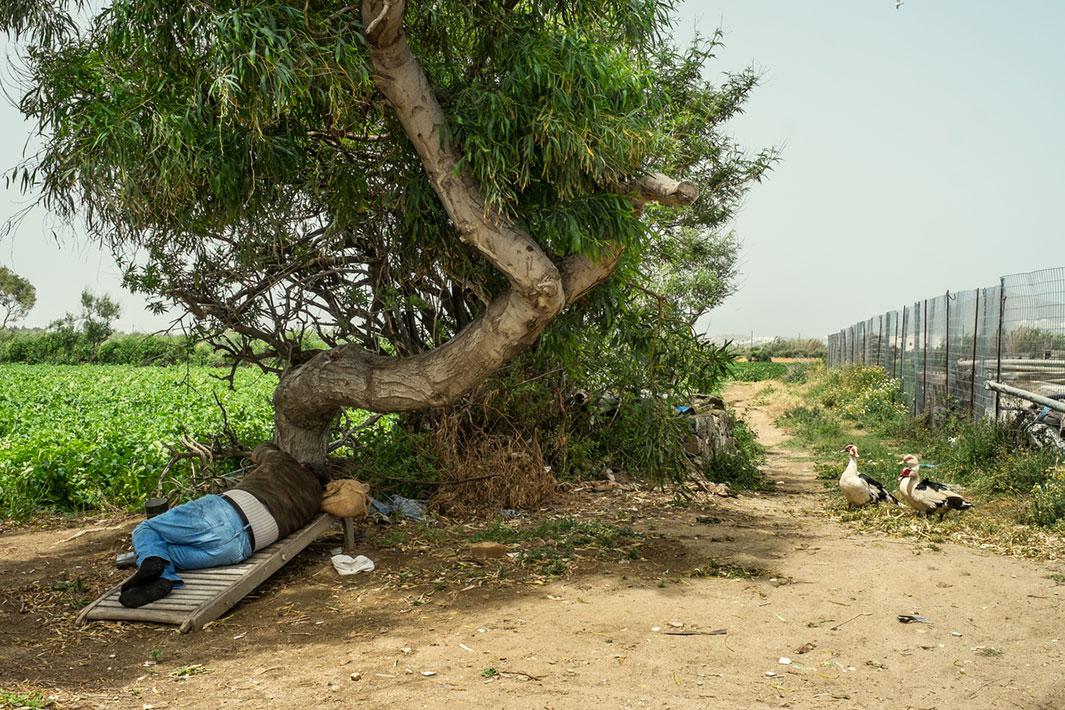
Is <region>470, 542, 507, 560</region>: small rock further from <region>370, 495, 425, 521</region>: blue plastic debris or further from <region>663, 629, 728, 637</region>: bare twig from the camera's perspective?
<region>663, 629, 728, 637</region>: bare twig

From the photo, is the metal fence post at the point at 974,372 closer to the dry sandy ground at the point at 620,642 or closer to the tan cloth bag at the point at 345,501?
the dry sandy ground at the point at 620,642

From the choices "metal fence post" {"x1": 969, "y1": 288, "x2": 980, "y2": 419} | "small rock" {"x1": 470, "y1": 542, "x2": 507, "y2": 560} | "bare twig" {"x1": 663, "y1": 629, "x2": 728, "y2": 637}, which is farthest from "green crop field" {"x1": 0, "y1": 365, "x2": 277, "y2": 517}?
"metal fence post" {"x1": 969, "y1": 288, "x2": 980, "y2": 419}

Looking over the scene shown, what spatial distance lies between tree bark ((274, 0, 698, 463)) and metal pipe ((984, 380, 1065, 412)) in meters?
4.60

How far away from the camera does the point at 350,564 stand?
664 cm

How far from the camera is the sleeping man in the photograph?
561cm

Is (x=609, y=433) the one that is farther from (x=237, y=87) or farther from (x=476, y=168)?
(x=237, y=87)

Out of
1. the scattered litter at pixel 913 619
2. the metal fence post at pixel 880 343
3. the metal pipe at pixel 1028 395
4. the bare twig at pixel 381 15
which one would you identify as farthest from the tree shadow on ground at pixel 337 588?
the metal fence post at pixel 880 343

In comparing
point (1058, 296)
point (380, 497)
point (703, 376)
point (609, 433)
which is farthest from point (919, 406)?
point (380, 497)

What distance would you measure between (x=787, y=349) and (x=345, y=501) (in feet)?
191

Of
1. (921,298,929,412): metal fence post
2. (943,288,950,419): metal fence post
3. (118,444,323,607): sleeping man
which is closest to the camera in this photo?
(118,444,323,607): sleeping man

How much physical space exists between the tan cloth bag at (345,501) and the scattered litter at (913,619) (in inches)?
160

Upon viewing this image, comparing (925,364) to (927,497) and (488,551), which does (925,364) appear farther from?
(488,551)

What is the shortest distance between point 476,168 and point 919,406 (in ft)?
44.1

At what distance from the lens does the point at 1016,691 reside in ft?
13.6
